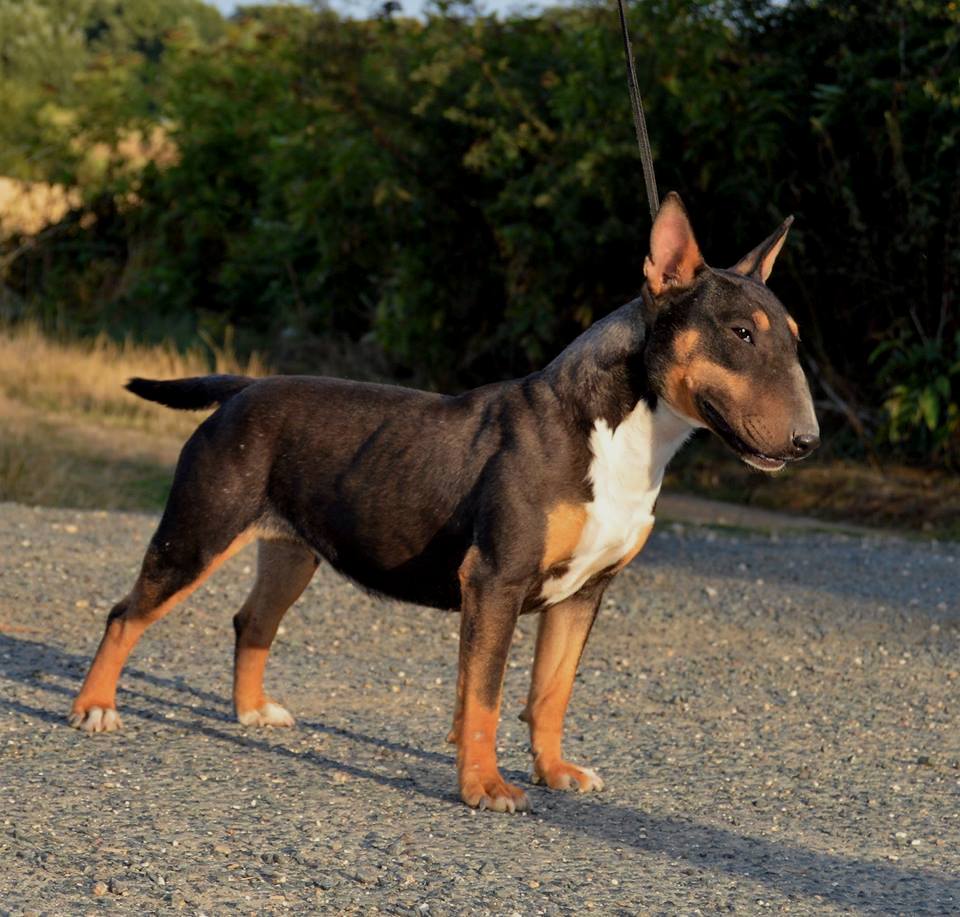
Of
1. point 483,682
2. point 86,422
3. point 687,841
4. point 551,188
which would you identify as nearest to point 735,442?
point 483,682

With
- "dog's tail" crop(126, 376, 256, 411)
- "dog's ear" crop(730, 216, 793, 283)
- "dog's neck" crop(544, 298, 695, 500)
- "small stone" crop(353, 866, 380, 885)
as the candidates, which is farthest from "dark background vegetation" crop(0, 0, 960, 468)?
"small stone" crop(353, 866, 380, 885)

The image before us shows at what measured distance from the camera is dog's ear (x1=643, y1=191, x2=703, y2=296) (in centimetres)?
532

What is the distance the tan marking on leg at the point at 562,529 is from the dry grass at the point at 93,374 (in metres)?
10.0

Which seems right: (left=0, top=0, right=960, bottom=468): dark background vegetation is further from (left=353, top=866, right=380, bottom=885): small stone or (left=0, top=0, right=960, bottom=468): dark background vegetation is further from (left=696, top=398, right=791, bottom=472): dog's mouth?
(left=353, top=866, right=380, bottom=885): small stone

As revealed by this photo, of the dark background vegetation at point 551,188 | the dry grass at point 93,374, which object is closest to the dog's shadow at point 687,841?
the dark background vegetation at point 551,188

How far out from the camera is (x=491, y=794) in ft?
18.1

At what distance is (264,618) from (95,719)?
753 mm

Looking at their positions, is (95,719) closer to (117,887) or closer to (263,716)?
(263,716)

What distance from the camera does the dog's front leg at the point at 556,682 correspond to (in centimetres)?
583

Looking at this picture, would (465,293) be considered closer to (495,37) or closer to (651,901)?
(495,37)

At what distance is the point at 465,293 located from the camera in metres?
17.2

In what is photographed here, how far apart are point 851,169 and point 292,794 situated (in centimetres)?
1022

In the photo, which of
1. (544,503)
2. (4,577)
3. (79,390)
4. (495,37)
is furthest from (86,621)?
(495,37)

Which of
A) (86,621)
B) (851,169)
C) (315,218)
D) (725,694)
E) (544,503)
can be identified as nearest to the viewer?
(544,503)
